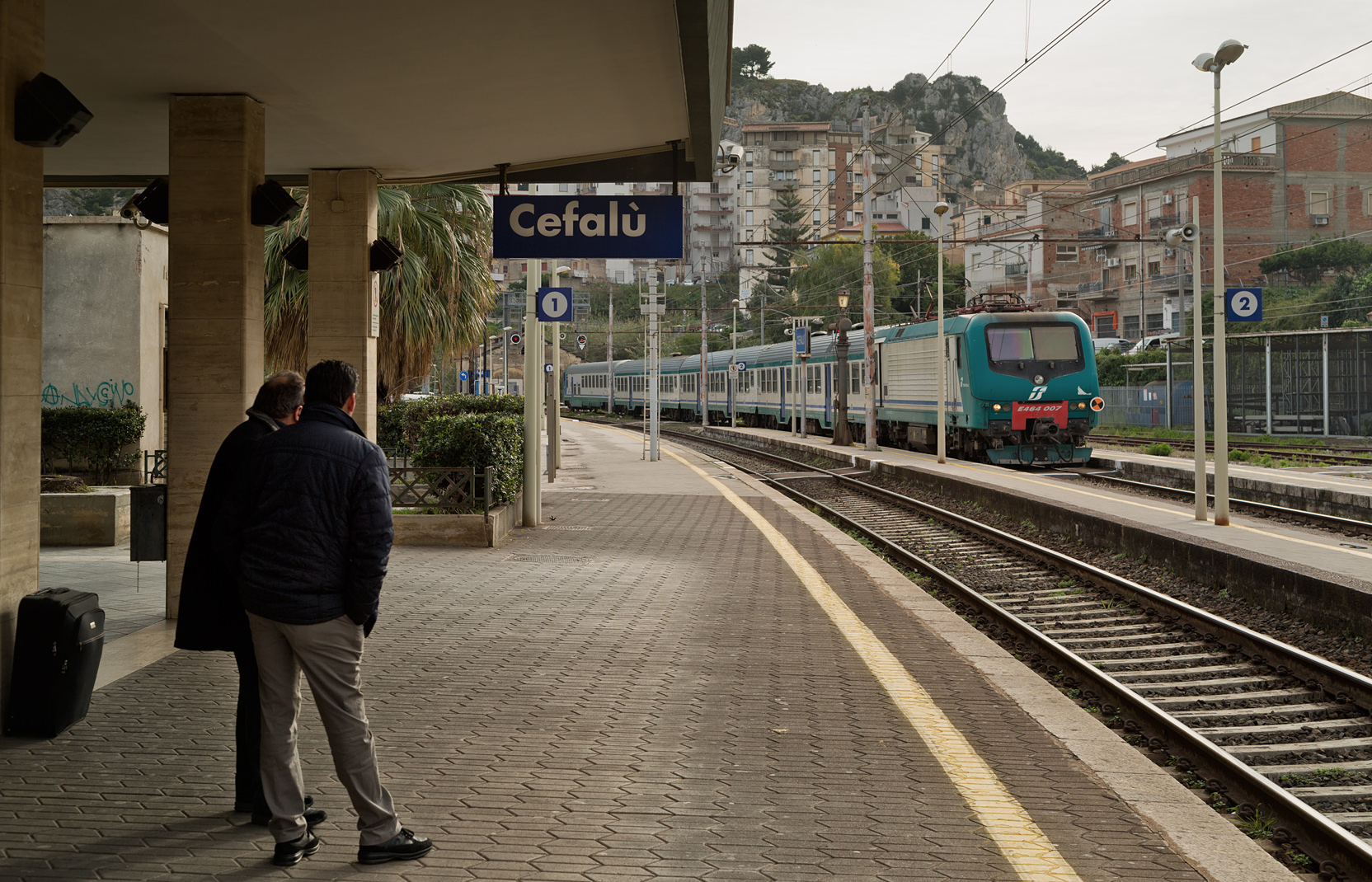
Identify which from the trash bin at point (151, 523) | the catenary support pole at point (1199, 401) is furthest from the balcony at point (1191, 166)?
the trash bin at point (151, 523)

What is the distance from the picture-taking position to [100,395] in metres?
16.8

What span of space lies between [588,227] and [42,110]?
18.9 feet

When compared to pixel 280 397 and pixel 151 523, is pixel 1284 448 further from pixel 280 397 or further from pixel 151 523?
pixel 280 397

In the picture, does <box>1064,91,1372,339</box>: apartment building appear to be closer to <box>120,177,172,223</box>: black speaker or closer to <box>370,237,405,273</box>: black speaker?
<box>370,237,405,273</box>: black speaker

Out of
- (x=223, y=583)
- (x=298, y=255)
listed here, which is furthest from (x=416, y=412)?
(x=223, y=583)

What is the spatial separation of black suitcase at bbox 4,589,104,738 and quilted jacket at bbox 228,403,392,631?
2058mm

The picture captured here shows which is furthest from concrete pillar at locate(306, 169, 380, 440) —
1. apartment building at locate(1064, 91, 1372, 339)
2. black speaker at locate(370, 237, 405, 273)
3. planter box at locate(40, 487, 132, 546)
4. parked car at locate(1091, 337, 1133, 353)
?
apartment building at locate(1064, 91, 1372, 339)

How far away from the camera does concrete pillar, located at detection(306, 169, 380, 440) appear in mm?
10820

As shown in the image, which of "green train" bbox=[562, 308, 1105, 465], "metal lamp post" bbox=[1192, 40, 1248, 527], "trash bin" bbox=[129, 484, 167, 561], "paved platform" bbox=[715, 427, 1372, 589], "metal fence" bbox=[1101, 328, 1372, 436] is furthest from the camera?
"metal fence" bbox=[1101, 328, 1372, 436]

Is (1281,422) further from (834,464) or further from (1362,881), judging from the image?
(1362,881)

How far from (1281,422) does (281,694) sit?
32676 mm

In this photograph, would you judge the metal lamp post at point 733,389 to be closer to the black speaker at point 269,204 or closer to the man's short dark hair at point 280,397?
the black speaker at point 269,204

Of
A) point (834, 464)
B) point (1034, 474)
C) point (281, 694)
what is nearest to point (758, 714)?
point (281, 694)

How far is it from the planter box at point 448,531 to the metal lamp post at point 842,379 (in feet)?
66.6
